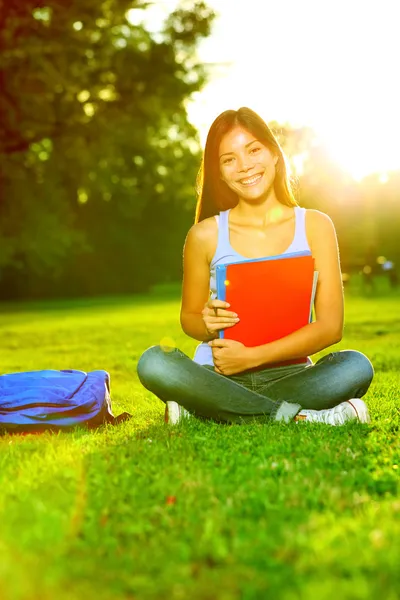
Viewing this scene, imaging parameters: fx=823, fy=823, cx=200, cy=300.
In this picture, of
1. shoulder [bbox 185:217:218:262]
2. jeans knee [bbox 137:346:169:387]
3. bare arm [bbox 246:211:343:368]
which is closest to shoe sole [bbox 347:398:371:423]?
bare arm [bbox 246:211:343:368]

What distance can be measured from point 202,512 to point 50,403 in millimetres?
2210

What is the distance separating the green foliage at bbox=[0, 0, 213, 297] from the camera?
20.5 meters

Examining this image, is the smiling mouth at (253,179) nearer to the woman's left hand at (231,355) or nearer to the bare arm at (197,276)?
the bare arm at (197,276)

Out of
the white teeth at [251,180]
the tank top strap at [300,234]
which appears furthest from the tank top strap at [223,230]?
the tank top strap at [300,234]

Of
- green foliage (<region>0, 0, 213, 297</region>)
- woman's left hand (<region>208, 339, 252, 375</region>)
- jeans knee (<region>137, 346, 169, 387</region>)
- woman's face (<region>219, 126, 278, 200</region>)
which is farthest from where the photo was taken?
green foliage (<region>0, 0, 213, 297</region>)

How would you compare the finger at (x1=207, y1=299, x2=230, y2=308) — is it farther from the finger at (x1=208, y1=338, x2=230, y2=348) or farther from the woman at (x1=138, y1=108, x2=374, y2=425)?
the finger at (x1=208, y1=338, x2=230, y2=348)

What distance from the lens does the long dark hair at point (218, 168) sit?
4684 mm

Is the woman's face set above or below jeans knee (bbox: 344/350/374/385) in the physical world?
above

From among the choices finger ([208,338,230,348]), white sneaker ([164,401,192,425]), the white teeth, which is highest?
the white teeth

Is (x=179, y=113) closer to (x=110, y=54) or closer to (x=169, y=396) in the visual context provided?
(x=110, y=54)

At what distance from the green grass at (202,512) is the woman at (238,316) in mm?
212

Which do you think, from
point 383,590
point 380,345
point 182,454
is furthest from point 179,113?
point 383,590

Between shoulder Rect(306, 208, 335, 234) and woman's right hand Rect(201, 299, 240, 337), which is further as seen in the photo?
shoulder Rect(306, 208, 335, 234)

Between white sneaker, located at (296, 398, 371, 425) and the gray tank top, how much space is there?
64 centimetres
